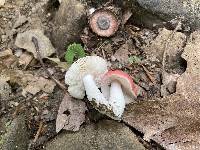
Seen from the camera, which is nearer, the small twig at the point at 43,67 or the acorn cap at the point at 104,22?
the small twig at the point at 43,67

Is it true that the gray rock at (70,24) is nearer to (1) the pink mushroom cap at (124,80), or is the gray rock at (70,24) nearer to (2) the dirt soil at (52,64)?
(2) the dirt soil at (52,64)

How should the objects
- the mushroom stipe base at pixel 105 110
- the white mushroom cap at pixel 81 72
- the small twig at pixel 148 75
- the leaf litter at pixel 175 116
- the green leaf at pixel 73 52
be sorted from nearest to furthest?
the leaf litter at pixel 175 116, the mushroom stipe base at pixel 105 110, the white mushroom cap at pixel 81 72, the small twig at pixel 148 75, the green leaf at pixel 73 52

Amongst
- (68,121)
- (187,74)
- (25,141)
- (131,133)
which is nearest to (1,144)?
(25,141)

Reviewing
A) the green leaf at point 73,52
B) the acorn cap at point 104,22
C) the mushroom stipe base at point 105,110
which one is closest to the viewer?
the mushroom stipe base at point 105,110

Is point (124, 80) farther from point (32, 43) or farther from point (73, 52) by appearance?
point (32, 43)

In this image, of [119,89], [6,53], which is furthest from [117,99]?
[6,53]

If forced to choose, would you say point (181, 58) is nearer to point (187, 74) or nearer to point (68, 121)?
point (187, 74)

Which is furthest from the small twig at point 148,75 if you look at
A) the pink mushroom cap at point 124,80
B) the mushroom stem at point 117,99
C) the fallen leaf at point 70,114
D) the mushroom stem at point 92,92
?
the fallen leaf at point 70,114
